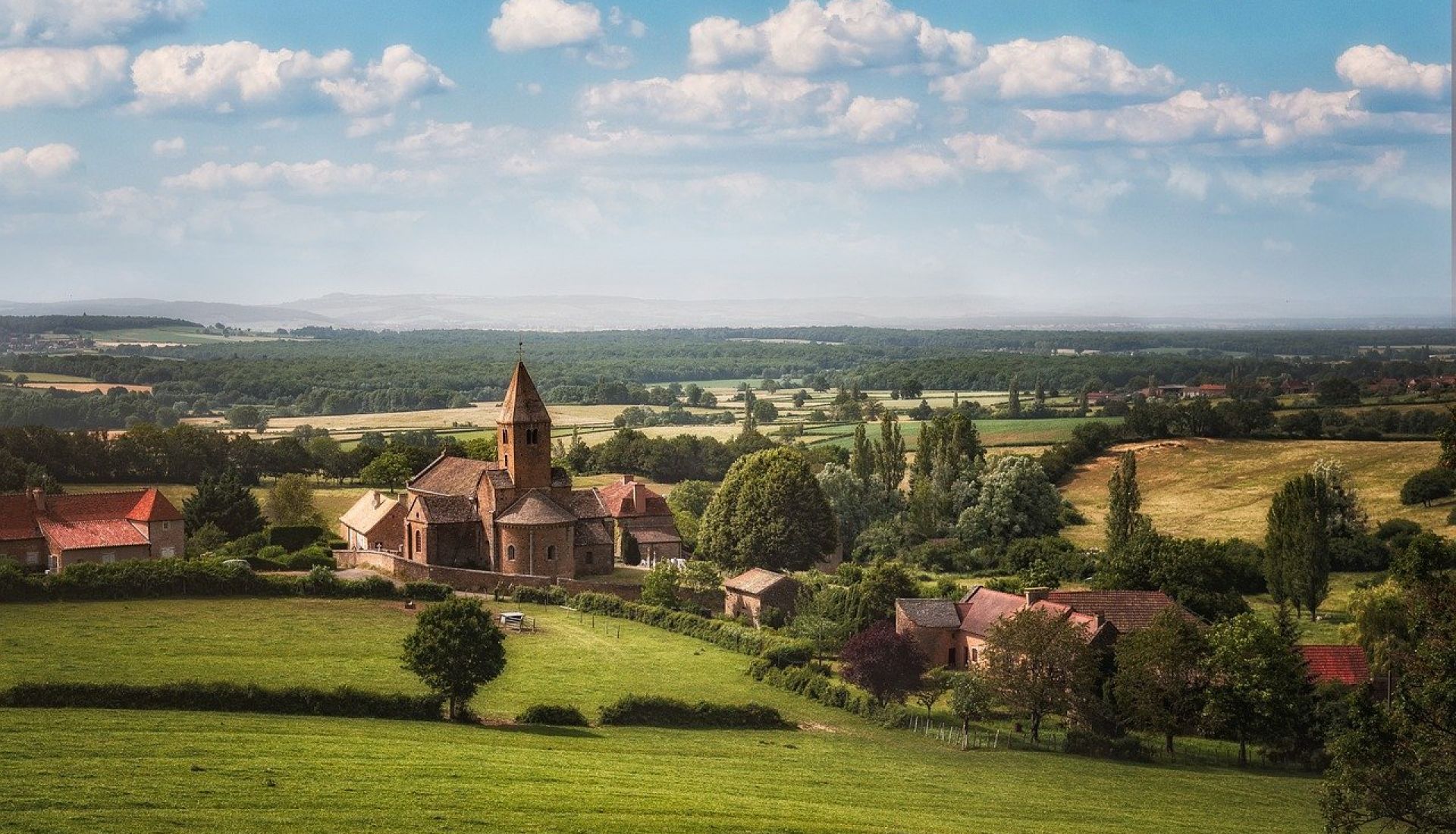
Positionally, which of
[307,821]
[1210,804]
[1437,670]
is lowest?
[1210,804]

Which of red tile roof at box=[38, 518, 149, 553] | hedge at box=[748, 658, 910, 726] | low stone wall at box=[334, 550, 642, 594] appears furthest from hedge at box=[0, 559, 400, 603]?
hedge at box=[748, 658, 910, 726]

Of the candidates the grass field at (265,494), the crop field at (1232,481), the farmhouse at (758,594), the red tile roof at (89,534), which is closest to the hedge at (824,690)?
the farmhouse at (758,594)

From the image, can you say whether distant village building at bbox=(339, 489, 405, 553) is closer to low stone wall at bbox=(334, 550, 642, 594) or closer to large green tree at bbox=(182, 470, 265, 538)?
low stone wall at bbox=(334, 550, 642, 594)

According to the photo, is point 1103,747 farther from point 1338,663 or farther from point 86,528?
point 86,528

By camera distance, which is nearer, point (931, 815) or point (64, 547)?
point (931, 815)

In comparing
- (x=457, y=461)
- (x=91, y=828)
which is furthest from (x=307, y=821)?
(x=457, y=461)

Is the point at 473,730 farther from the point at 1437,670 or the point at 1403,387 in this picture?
the point at 1403,387
